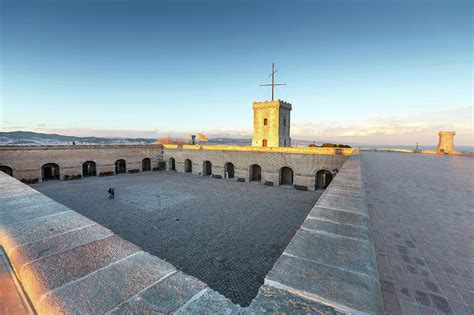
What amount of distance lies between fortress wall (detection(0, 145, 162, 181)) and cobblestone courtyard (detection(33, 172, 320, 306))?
2.38m

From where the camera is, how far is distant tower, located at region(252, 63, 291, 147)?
2680 cm

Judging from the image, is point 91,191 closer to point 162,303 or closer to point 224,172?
point 224,172

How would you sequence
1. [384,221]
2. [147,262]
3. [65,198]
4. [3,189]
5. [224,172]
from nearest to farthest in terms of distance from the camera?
[147,262] → [3,189] → [384,221] → [65,198] → [224,172]

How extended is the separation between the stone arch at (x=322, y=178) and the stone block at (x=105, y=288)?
18.2 m

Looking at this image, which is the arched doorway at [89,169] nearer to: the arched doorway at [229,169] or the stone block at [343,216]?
the arched doorway at [229,169]

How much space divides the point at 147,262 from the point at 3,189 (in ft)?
12.8

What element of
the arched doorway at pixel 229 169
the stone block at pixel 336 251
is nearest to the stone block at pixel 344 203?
the stone block at pixel 336 251

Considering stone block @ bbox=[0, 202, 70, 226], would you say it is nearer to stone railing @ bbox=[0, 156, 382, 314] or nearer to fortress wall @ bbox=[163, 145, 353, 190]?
stone railing @ bbox=[0, 156, 382, 314]

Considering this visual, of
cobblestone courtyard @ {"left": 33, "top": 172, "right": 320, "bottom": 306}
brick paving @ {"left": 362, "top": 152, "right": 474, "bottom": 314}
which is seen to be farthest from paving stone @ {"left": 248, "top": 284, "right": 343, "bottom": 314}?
cobblestone courtyard @ {"left": 33, "top": 172, "right": 320, "bottom": 306}

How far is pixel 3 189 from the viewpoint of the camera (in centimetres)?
357

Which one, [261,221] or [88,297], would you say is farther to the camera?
[261,221]

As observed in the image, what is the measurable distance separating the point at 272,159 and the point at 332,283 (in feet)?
58.8

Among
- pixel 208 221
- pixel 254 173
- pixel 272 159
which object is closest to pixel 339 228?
pixel 208 221

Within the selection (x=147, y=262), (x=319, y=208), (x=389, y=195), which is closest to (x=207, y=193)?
(x=389, y=195)
